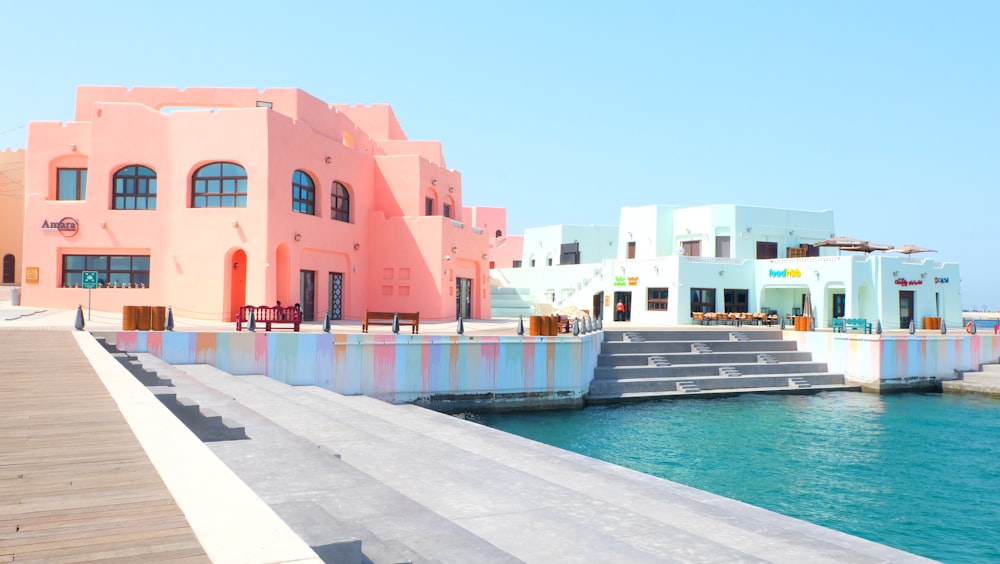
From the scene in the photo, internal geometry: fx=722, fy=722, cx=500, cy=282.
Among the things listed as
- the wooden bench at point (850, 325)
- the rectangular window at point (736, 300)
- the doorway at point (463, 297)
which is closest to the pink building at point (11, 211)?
the doorway at point (463, 297)

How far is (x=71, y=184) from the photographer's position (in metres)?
27.8

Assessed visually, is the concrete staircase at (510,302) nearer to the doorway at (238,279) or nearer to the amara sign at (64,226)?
the doorway at (238,279)

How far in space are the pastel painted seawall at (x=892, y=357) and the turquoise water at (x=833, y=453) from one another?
1819 millimetres

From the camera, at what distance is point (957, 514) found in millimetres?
12312

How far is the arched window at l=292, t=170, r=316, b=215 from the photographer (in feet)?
90.8

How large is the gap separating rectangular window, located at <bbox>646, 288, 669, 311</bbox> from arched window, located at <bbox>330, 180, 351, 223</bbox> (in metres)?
17.5

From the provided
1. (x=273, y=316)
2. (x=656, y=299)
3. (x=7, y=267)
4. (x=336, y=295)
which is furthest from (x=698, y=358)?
(x=7, y=267)

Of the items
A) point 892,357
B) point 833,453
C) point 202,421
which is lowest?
point 833,453

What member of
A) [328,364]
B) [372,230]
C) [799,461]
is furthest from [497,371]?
[372,230]

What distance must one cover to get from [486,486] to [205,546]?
513 cm

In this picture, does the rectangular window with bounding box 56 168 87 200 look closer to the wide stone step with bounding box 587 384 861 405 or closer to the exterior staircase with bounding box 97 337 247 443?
the wide stone step with bounding box 587 384 861 405

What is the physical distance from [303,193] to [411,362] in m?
10.7

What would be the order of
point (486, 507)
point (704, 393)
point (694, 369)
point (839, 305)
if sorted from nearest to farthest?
point (486, 507) < point (704, 393) < point (694, 369) < point (839, 305)

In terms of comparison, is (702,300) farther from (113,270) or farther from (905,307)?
(113,270)
